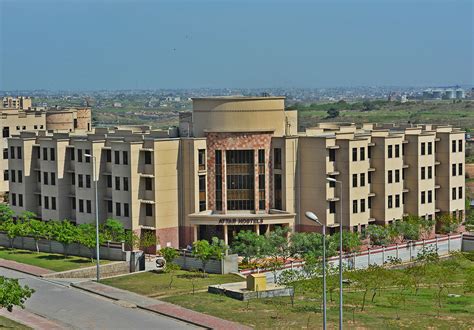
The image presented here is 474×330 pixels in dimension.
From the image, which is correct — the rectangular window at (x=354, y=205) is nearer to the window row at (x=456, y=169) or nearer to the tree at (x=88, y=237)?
the window row at (x=456, y=169)

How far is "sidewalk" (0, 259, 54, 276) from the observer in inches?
2368

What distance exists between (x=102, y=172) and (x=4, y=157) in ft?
96.4

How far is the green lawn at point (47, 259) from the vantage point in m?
61.9

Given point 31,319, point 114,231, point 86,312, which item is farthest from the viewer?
point 114,231

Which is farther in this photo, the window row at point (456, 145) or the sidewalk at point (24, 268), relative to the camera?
the window row at point (456, 145)

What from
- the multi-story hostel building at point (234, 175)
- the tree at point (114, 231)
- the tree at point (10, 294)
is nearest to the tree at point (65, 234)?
the tree at point (114, 231)

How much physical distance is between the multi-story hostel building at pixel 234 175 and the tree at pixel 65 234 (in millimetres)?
3877

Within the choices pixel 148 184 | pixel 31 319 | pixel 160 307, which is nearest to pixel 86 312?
pixel 31 319

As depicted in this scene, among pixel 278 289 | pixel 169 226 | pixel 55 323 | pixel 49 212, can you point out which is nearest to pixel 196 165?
pixel 169 226

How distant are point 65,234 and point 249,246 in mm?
12350

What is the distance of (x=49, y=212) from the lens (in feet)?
245

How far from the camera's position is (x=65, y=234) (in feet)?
214

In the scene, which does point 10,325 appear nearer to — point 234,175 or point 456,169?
point 234,175

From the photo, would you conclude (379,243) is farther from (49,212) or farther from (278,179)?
(49,212)
